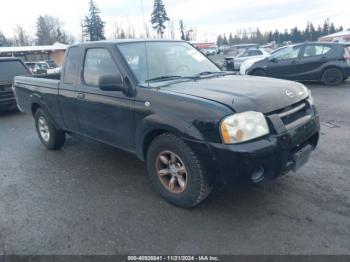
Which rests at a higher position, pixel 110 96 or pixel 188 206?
pixel 110 96

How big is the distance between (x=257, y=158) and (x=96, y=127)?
233 cm

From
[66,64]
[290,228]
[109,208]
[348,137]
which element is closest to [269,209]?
[290,228]

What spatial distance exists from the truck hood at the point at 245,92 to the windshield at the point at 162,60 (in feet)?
1.20

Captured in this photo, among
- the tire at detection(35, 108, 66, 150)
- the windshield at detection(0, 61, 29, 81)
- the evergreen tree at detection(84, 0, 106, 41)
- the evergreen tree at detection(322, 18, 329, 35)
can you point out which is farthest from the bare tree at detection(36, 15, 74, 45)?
the tire at detection(35, 108, 66, 150)

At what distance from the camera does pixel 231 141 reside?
286 cm

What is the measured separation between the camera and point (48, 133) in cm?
576

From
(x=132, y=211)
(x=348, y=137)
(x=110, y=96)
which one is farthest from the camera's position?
(x=348, y=137)

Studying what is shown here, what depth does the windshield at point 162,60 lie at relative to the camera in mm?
3867

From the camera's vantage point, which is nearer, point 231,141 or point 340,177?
point 231,141

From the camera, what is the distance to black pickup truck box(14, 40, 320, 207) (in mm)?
2914

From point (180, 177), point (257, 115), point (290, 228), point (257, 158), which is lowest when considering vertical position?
point (290, 228)

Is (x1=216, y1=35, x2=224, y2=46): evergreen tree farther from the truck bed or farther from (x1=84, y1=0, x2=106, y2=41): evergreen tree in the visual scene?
the truck bed

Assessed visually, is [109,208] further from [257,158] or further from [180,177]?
[257,158]

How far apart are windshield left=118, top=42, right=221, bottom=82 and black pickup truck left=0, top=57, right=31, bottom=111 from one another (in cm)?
688
